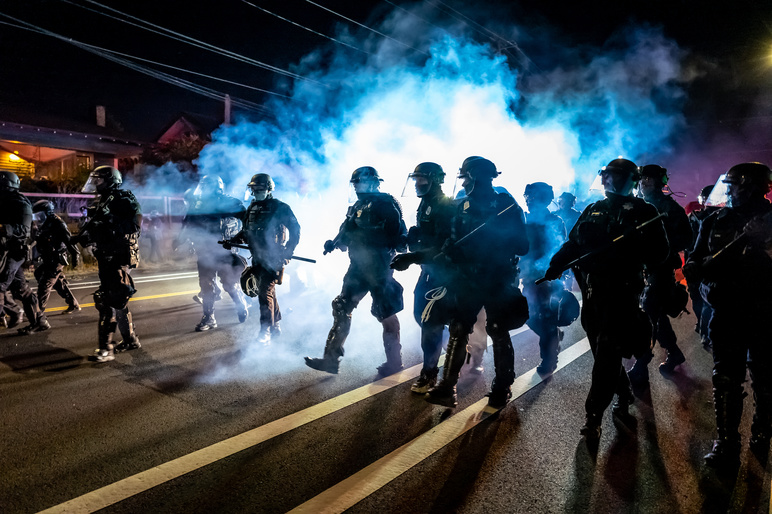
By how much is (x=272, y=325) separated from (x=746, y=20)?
74.6 feet

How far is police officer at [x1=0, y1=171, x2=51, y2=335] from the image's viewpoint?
19.3ft

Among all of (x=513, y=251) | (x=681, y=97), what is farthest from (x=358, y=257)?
(x=681, y=97)

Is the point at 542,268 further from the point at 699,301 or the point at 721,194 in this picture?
the point at 699,301

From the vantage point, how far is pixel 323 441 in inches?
133

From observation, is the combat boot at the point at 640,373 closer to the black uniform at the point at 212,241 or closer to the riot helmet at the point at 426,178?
the riot helmet at the point at 426,178

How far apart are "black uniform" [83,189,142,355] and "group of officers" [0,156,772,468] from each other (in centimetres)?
1

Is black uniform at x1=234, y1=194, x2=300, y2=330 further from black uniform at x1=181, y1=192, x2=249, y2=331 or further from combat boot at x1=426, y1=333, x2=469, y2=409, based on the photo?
combat boot at x1=426, y1=333, x2=469, y2=409

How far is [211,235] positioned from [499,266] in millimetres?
4139

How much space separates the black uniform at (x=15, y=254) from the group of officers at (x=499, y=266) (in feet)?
0.05

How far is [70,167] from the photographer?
24453mm

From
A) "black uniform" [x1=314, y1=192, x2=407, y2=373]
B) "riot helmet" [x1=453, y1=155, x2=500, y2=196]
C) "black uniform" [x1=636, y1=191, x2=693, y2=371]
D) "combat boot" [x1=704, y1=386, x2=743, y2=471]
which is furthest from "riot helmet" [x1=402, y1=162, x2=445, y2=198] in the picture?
"combat boot" [x1=704, y1=386, x2=743, y2=471]

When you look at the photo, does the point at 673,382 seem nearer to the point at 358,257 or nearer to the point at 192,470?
the point at 358,257

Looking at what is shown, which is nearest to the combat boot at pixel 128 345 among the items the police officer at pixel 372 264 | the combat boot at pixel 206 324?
the combat boot at pixel 206 324

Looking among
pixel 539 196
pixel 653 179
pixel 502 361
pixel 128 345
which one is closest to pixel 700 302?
pixel 653 179
